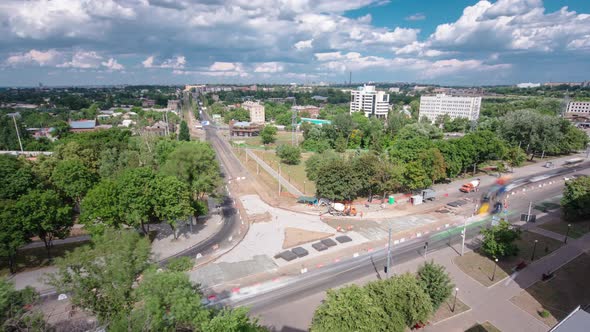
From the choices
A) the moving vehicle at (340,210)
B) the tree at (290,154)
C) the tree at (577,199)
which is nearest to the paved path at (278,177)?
the tree at (290,154)

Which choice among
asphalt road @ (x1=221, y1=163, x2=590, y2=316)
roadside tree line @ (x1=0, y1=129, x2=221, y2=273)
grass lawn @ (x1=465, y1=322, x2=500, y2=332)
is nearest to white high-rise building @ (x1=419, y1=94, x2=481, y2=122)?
asphalt road @ (x1=221, y1=163, x2=590, y2=316)

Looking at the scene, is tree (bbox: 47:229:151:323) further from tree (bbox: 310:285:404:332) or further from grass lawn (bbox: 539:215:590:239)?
grass lawn (bbox: 539:215:590:239)

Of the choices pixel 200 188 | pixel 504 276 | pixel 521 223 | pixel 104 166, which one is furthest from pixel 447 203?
pixel 104 166

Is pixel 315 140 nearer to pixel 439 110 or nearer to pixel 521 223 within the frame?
pixel 521 223

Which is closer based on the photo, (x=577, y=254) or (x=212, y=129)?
(x=577, y=254)

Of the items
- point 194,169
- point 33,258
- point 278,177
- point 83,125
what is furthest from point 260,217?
point 83,125

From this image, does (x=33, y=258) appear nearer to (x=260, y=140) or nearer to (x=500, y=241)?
(x=500, y=241)
